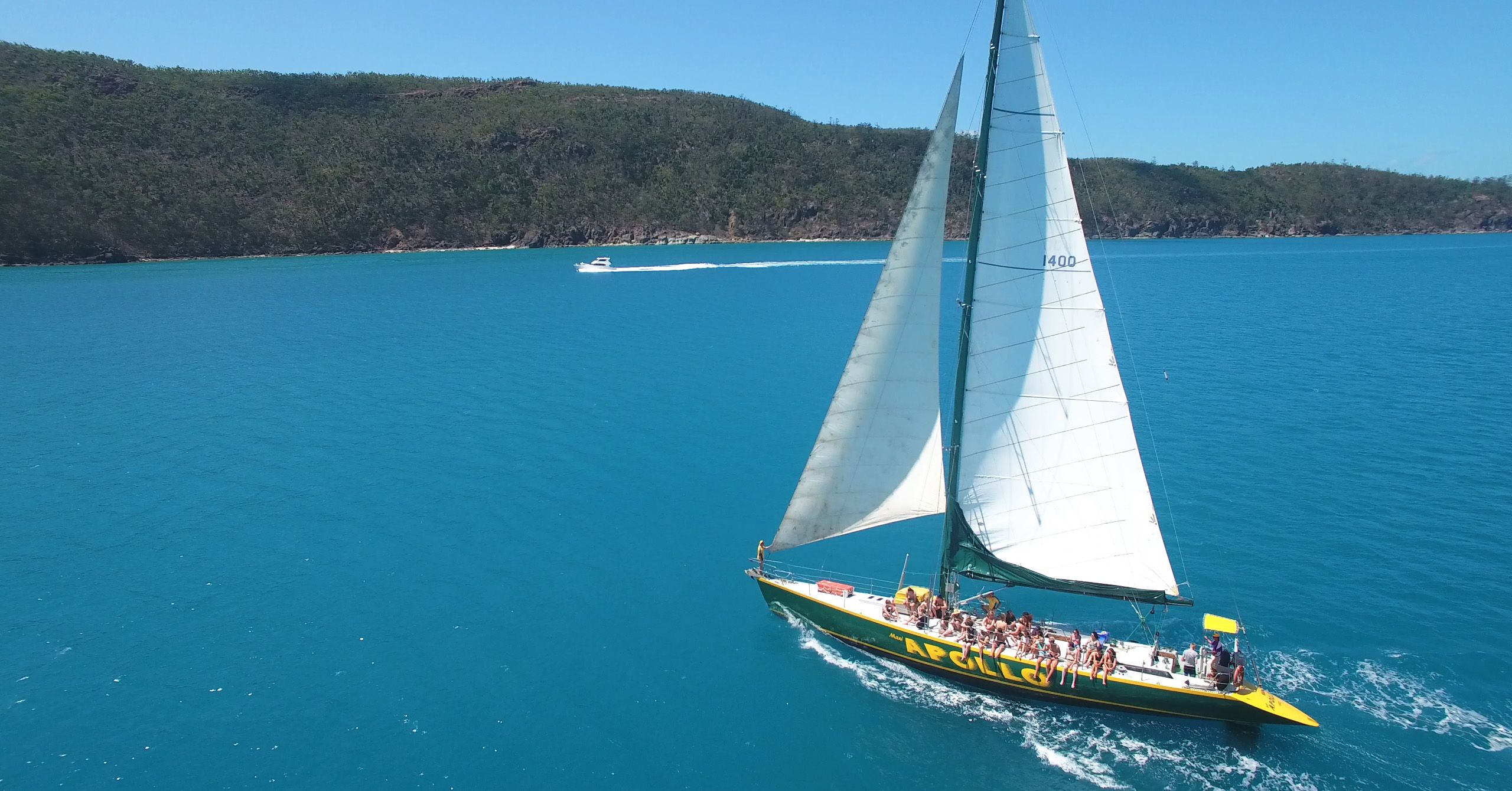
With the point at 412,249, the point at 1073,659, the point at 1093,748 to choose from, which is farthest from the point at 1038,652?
the point at 412,249

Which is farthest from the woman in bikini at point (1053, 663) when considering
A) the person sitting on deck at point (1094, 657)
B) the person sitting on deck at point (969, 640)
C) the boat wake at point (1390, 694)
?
the boat wake at point (1390, 694)

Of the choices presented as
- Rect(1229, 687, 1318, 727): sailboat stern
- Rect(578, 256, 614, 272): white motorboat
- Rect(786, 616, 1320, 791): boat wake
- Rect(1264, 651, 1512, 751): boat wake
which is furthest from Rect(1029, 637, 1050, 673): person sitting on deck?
Rect(578, 256, 614, 272): white motorboat

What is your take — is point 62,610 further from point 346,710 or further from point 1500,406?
point 1500,406

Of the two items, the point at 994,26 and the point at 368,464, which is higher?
the point at 994,26

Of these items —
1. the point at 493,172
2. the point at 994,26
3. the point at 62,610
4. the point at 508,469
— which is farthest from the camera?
the point at 493,172

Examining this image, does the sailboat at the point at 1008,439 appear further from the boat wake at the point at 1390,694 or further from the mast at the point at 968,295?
the boat wake at the point at 1390,694

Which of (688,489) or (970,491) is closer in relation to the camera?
(970,491)

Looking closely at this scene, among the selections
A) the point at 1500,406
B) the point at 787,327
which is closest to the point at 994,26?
the point at 1500,406

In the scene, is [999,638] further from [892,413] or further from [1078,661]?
[892,413]
